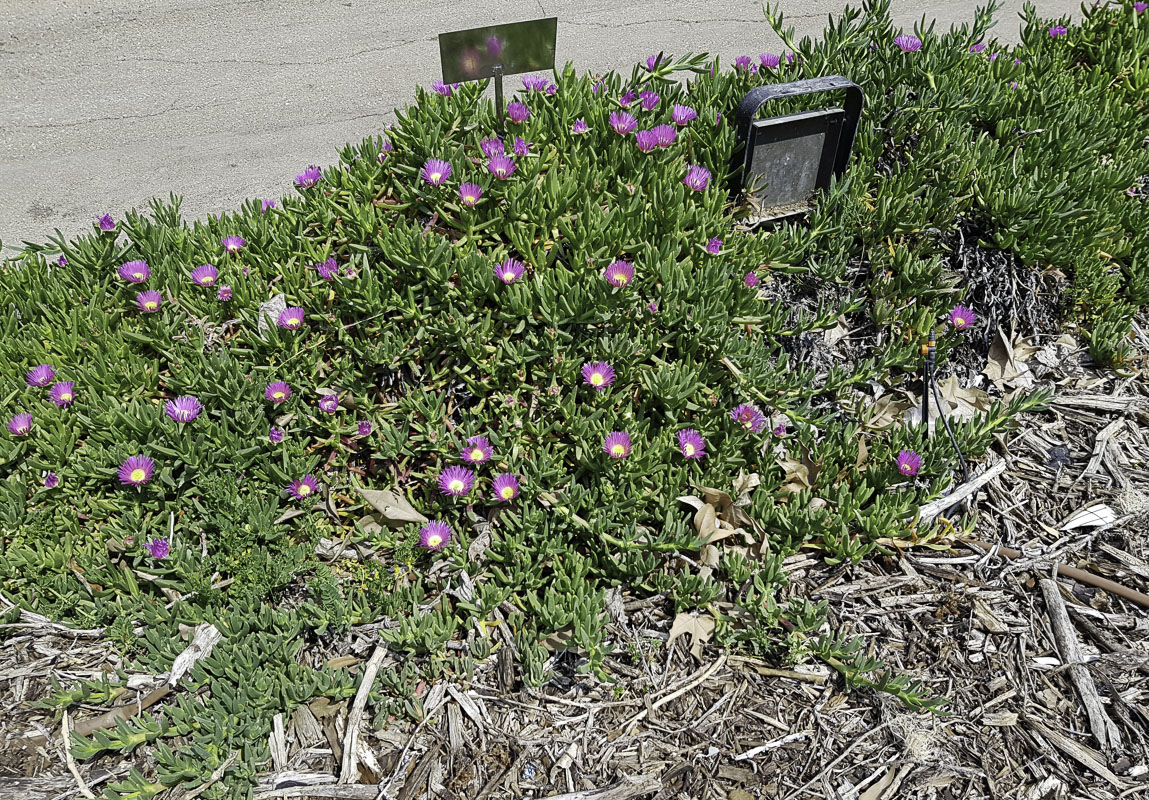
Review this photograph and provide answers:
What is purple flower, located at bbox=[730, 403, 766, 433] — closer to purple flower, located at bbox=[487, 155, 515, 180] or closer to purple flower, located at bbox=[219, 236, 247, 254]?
purple flower, located at bbox=[487, 155, 515, 180]

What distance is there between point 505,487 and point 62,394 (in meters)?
1.33

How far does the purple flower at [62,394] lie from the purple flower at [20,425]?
89mm

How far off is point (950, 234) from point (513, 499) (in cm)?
177

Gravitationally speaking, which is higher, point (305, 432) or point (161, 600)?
point (305, 432)

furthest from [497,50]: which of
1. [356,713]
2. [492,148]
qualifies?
[356,713]

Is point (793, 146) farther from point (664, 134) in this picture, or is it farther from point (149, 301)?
point (149, 301)

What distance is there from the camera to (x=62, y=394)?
8.32 feet

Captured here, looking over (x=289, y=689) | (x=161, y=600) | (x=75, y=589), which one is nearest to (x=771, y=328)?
(x=289, y=689)

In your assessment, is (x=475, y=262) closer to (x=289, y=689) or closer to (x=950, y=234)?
(x=289, y=689)

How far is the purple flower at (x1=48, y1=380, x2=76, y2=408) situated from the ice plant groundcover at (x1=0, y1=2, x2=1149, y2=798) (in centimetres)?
2

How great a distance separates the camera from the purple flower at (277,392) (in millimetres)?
2490

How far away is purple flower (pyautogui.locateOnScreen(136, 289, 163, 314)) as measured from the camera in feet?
8.91

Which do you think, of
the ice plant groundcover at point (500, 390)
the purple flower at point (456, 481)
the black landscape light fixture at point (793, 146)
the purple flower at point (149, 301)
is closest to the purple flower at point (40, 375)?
the ice plant groundcover at point (500, 390)

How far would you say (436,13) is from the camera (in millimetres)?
6809
